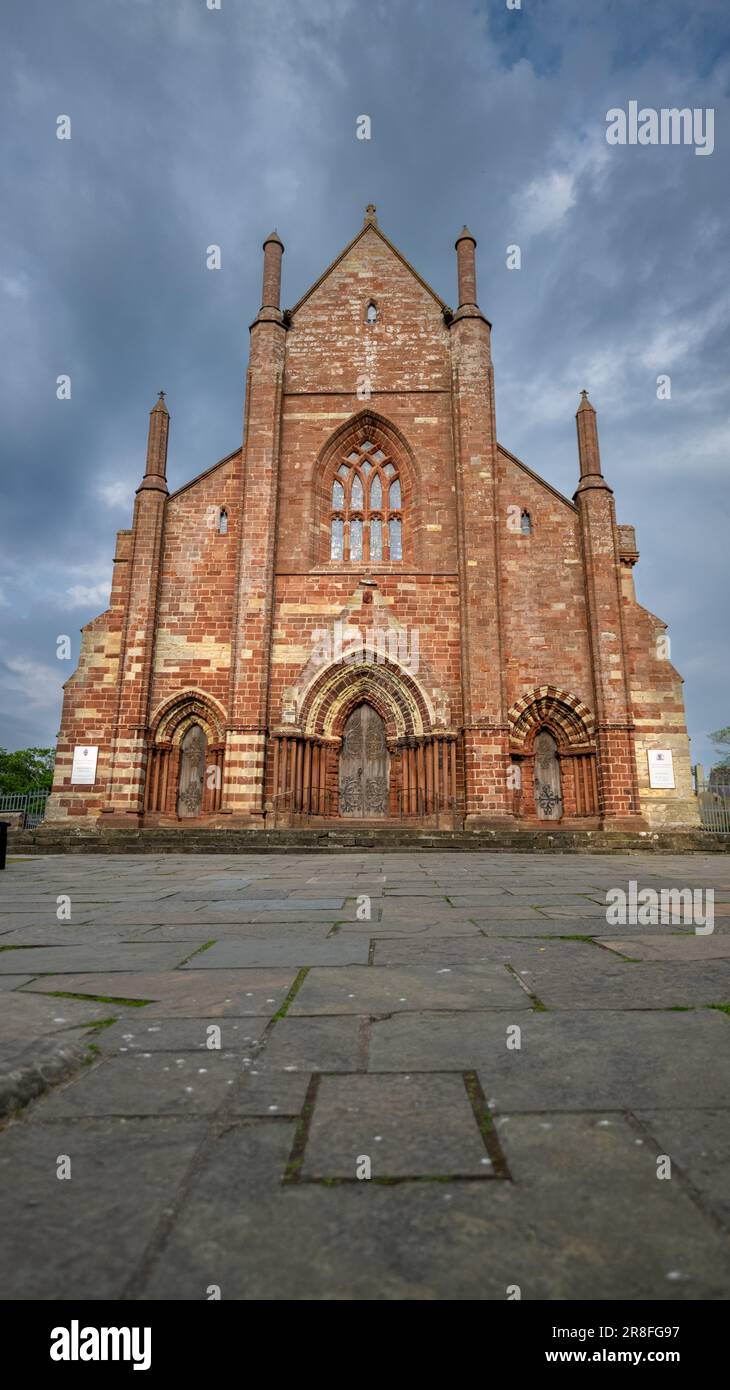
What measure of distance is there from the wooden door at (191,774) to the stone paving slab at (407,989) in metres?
14.8

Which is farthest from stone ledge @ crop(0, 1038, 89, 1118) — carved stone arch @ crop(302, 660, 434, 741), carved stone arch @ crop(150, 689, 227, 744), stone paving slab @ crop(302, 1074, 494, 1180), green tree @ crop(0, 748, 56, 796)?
green tree @ crop(0, 748, 56, 796)

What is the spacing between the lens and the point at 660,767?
16234mm

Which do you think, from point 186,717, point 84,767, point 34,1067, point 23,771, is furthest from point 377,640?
point 23,771

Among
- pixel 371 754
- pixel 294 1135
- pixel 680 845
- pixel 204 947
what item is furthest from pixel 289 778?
pixel 294 1135

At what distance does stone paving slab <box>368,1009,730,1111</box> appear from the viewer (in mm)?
1525

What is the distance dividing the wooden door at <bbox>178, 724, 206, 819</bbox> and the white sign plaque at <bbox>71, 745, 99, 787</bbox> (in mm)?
1960

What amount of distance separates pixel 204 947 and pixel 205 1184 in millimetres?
2279

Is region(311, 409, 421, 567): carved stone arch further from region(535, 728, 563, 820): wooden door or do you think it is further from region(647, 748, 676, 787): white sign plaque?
region(647, 748, 676, 787): white sign plaque

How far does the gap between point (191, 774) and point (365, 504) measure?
8.15 m

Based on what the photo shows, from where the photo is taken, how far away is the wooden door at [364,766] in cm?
1698

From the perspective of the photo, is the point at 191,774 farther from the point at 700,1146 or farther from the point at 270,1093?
the point at 700,1146

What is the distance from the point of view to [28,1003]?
2.28 m

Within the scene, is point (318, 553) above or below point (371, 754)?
above
